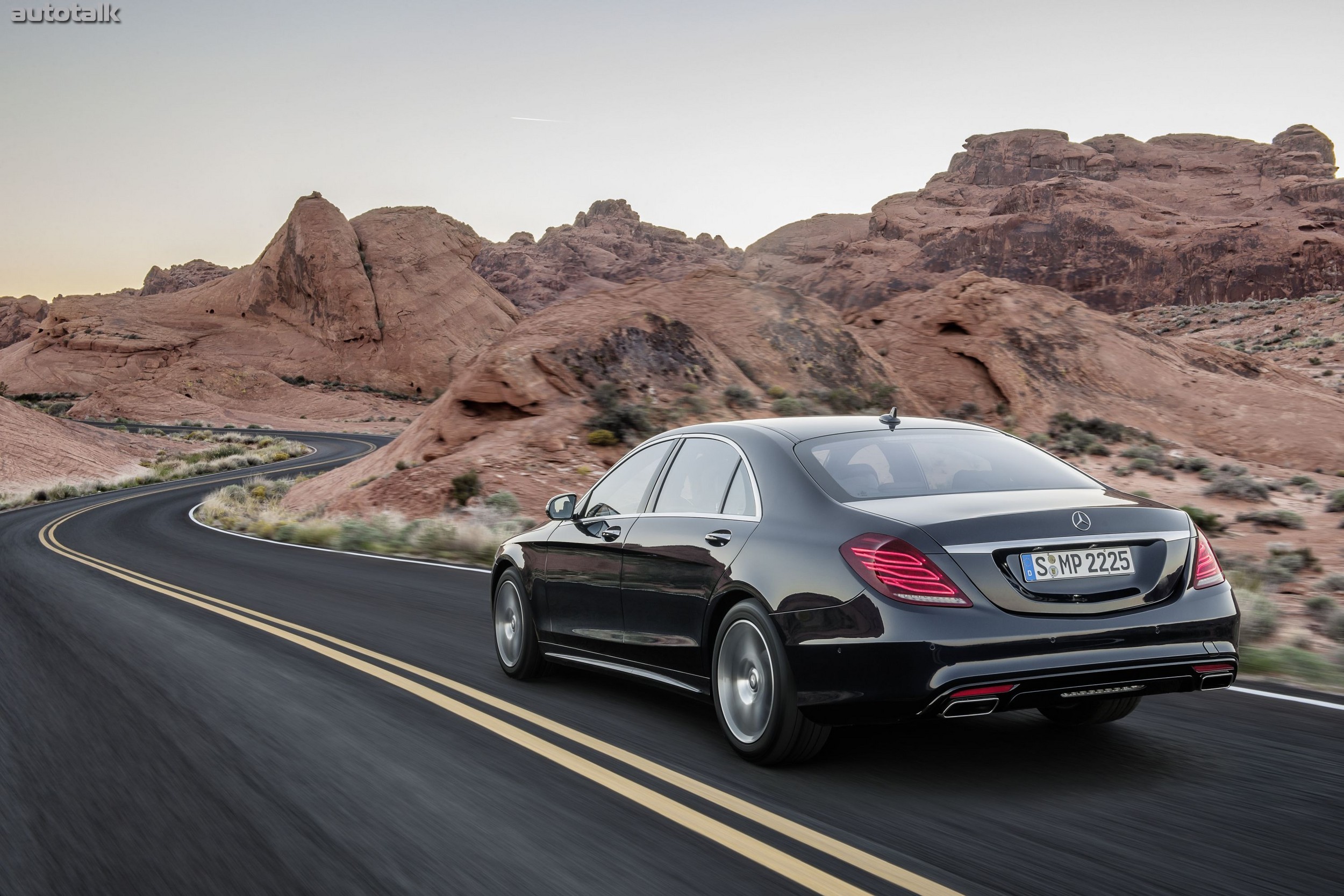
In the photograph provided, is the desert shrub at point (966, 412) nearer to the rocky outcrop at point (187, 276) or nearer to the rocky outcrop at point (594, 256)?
the rocky outcrop at point (594, 256)

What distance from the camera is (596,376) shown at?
27438mm

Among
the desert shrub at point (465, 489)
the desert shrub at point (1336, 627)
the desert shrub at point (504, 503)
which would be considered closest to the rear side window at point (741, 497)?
the desert shrub at point (1336, 627)

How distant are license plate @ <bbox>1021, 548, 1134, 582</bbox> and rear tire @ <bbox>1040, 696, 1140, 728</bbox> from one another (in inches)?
46.7

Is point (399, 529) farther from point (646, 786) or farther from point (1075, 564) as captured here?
point (1075, 564)

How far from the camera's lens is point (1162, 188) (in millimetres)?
138375

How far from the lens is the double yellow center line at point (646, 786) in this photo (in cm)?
357

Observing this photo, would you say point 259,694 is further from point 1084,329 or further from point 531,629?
point 1084,329

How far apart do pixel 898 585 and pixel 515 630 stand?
11.3ft

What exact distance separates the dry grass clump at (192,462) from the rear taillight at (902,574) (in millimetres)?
47163

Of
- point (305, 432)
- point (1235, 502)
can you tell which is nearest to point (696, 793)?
point (1235, 502)

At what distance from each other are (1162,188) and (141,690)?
490 ft

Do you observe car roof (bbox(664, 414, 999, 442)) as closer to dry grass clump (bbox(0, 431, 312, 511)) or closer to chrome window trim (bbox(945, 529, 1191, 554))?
chrome window trim (bbox(945, 529, 1191, 554))

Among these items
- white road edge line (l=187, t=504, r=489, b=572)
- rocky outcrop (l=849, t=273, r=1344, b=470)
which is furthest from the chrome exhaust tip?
rocky outcrop (l=849, t=273, r=1344, b=470)

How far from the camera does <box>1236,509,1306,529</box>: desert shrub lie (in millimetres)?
17484
